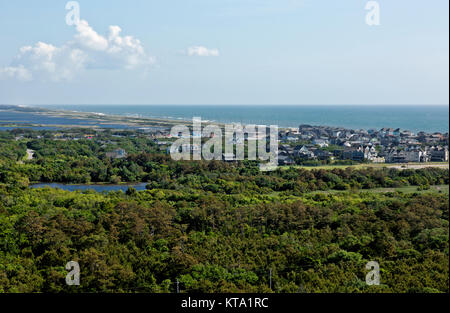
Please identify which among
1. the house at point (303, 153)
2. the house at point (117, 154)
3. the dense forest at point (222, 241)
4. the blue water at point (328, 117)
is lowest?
the dense forest at point (222, 241)

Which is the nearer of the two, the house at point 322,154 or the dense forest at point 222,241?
the dense forest at point 222,241

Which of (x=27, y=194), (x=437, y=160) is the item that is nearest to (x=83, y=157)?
(x=27, y=194)

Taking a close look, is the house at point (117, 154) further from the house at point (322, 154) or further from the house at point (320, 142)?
the house at point (320, 142)

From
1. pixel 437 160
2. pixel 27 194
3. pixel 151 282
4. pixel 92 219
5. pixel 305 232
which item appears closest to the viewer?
pixel 151 282

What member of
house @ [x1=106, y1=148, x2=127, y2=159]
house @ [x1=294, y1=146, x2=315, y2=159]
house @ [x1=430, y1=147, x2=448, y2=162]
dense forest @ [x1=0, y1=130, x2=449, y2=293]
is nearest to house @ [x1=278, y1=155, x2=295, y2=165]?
house @ [x1=294, y1=146, x2=315, y2=159]

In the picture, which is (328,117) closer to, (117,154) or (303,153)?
(303,153)

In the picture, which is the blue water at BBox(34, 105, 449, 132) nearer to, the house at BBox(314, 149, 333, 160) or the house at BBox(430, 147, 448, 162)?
the house at BBox(430, 147, 448, 162)

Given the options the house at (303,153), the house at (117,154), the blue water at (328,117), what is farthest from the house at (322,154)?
the blue water at (328,117)
